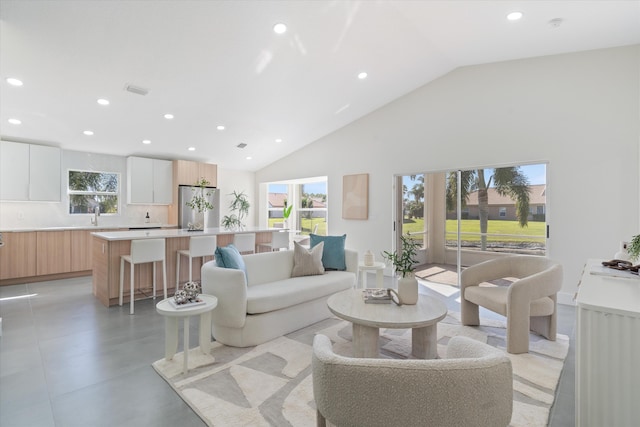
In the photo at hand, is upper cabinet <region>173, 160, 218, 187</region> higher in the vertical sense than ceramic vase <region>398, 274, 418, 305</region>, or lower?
higher

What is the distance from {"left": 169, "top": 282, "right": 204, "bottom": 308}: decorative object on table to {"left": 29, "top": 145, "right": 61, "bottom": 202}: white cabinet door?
5020 mm

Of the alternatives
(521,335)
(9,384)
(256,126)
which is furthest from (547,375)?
(256,126)

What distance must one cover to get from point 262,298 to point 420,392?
215 cm

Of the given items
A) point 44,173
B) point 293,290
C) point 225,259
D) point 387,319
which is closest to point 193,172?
point 44,173

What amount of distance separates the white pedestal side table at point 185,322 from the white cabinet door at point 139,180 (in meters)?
5.04

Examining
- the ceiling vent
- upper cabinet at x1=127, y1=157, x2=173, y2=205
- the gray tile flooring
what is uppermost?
→ the ceiling vent

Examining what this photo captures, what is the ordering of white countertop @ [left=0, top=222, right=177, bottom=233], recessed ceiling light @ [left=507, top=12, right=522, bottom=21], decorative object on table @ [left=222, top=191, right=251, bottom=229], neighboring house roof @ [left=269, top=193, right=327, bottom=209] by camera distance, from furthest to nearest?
neighboring house roof @ [left=269, top=193, right=327, bottom=209] → decorative object on table @ [left=222, top=191, right=251, bottom=229] → white countertop @ [left=0, top=222, right=177, bottom=233] → recessed ceiling light @ [left=507, top=12, right=522, bottom=21]

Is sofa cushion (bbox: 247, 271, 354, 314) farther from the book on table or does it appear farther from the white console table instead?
the white console table

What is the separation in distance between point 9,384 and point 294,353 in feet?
6.87

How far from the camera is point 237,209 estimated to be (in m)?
8.75

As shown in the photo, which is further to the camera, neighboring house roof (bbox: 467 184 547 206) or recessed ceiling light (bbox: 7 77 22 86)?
neighboring house roof (bbox: 467 184 547 206)

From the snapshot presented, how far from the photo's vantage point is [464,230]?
5.40 m

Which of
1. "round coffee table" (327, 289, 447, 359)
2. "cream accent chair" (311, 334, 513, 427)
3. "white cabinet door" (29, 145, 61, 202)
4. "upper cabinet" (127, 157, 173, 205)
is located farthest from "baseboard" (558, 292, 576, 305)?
"white cabinet door" (29, 145, 61, 202)

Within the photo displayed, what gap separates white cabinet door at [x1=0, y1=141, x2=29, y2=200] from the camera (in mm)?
5352
